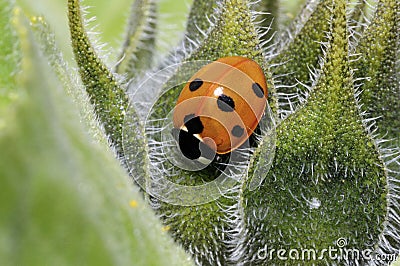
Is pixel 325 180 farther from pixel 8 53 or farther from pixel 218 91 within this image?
pixel 8 53

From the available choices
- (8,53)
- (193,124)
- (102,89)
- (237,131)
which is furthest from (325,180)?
(8,53)

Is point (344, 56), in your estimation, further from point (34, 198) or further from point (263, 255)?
point (34, 198)

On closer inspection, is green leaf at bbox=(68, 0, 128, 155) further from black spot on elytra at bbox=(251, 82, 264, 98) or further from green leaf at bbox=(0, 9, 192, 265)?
green leaf at bbox=(0, 9, 192, 265)

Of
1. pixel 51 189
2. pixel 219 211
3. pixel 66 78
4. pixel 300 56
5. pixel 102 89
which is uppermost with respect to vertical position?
pixel 51 189

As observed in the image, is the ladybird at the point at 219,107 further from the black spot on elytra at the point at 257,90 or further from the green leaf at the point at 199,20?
the green leaf at the point at 199,20

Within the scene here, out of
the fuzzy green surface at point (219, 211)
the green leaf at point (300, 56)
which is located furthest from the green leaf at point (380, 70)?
the fuzzy green surface at point (219, 211)

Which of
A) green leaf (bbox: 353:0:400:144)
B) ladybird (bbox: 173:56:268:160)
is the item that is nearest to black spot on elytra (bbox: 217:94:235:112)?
ladybird (bbox: 173:56:268:160)
